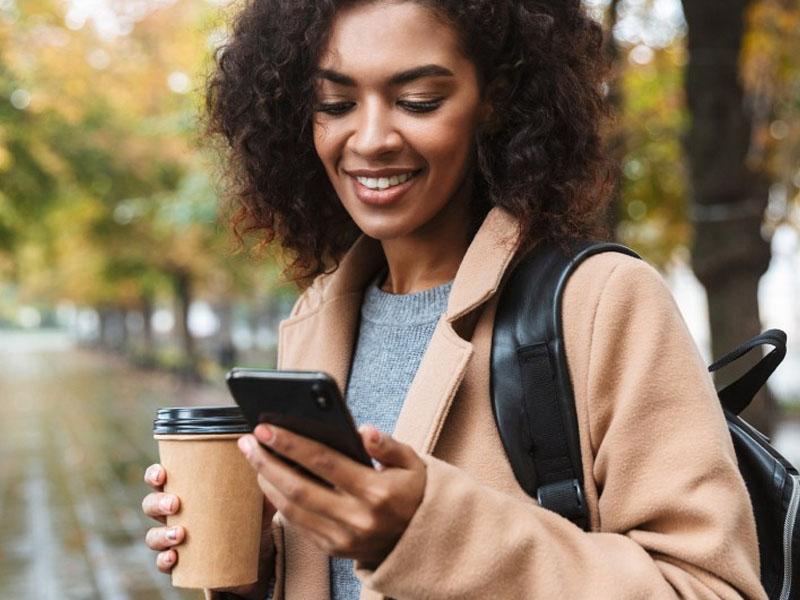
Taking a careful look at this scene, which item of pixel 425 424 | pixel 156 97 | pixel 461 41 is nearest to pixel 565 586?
pixel 425 424

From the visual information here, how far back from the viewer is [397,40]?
1.72m

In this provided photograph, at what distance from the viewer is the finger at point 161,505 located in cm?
171

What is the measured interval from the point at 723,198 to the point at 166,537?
15.3 ft

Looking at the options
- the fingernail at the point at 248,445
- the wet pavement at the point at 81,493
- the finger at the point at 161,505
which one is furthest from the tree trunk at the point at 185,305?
the fingernail at the point at 248,445

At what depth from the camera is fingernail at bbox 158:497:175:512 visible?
1706mm

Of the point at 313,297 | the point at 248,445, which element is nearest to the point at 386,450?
the point at 248,445

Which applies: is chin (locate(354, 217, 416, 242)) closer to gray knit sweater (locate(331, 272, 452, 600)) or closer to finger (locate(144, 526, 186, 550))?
gray knit sweater (locate(331, 272, 452, 600))

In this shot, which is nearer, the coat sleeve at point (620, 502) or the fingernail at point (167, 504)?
the coat sleeve at point (620, 502)

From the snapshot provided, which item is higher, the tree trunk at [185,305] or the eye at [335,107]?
the eye at [335,107]

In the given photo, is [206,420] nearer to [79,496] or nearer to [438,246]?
[438,246]

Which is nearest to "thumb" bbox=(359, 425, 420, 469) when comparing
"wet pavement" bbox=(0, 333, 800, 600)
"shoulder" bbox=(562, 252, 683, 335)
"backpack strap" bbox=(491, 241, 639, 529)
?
"backpack strap" bbox=(491, 241, 639, 529)

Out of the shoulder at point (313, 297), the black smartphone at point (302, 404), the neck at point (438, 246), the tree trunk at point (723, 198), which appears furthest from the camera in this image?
A: the tree trunk at point (723, 198)

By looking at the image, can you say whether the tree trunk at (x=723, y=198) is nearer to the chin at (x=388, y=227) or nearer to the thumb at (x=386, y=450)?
the chin at (x=388, y=227)

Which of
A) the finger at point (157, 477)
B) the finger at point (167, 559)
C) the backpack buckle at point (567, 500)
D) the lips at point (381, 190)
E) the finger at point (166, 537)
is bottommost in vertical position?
the finger at point (167, 559)
